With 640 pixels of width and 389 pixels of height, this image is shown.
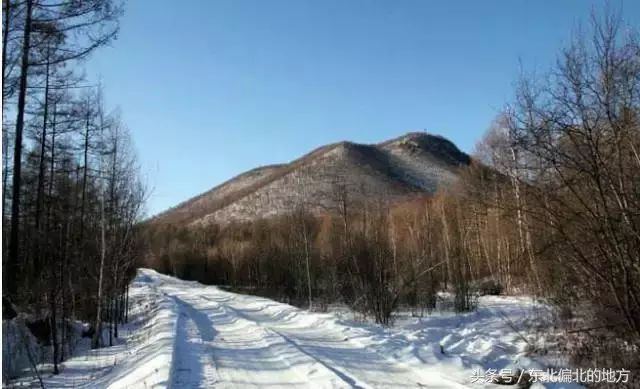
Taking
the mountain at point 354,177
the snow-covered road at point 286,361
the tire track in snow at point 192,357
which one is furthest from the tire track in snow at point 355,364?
the mountain at point 354,177

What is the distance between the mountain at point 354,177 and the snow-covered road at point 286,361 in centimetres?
7337

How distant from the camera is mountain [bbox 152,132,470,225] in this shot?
105m

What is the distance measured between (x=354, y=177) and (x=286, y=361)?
108926 millimetres

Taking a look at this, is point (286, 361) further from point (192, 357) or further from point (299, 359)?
point (192, 357)

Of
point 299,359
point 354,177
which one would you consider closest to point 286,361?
point 299,359

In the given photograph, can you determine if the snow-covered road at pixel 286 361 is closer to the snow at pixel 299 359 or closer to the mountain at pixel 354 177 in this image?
the snow at pixel 299 359

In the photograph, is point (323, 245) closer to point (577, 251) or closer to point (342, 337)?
point (342, 337)

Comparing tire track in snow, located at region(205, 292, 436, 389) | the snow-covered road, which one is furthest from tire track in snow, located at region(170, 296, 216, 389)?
tire track in snow, located at region(205, 292, 436, 389)

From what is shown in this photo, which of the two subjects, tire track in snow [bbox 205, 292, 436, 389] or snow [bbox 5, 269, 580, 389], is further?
snow [bbox 5, 269, 580, 389]

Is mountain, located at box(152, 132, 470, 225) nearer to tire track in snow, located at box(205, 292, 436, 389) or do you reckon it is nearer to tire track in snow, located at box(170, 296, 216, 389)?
tire track in snow, located at box(170, 296, 216, 389)

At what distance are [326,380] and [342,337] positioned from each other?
14.1 ft

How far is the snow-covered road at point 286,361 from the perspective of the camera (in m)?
7.04

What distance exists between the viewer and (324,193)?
105 metres

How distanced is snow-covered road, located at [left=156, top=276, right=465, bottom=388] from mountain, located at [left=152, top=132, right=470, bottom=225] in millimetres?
73365
